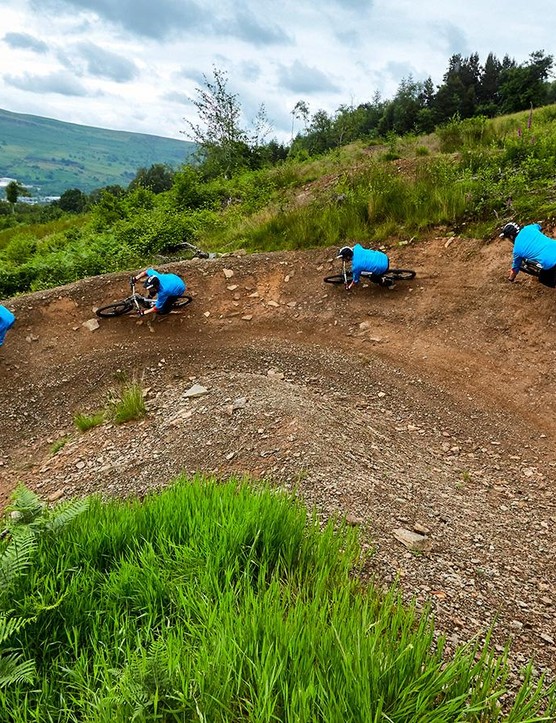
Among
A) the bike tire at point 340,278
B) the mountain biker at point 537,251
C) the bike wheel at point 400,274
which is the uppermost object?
the mountain biker at point 537,251

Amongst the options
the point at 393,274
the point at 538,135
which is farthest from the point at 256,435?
the point at 538,135

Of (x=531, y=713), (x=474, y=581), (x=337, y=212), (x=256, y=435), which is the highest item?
(x=337, y=212)

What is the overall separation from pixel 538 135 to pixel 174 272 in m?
10.2

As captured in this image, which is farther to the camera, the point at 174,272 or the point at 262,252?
the point at 262,252

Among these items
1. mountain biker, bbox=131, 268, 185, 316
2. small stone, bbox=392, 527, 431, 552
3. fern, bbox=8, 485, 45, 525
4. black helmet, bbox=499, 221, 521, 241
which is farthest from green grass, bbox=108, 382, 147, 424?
black helmet, bbox=499, 221, 521, 241

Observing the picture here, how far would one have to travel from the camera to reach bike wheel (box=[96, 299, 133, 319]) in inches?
377

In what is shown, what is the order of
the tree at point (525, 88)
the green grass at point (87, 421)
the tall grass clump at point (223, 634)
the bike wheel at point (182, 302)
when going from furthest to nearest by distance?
the tree at point (525, 88) → the bike wheel at point (182, 302) → the green grass at point (87, 421) → the tall grass clump at point (223, 634)

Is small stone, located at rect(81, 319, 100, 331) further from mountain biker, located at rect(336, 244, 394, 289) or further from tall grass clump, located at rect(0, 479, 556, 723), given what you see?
tall grass clump, located at rect(0, 479, 556, 723)

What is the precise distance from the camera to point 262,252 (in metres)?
11.8

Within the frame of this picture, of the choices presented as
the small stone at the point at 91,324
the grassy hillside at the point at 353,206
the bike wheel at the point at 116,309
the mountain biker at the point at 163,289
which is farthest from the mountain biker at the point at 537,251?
the small stone at the point at 91,324

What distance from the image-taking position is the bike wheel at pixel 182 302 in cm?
975

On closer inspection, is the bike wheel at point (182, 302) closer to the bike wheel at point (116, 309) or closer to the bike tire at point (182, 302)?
the bike tire at point (182, 302)

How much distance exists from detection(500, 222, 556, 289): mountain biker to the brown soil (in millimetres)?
393

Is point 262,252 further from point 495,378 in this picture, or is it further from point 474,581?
point 474,581
